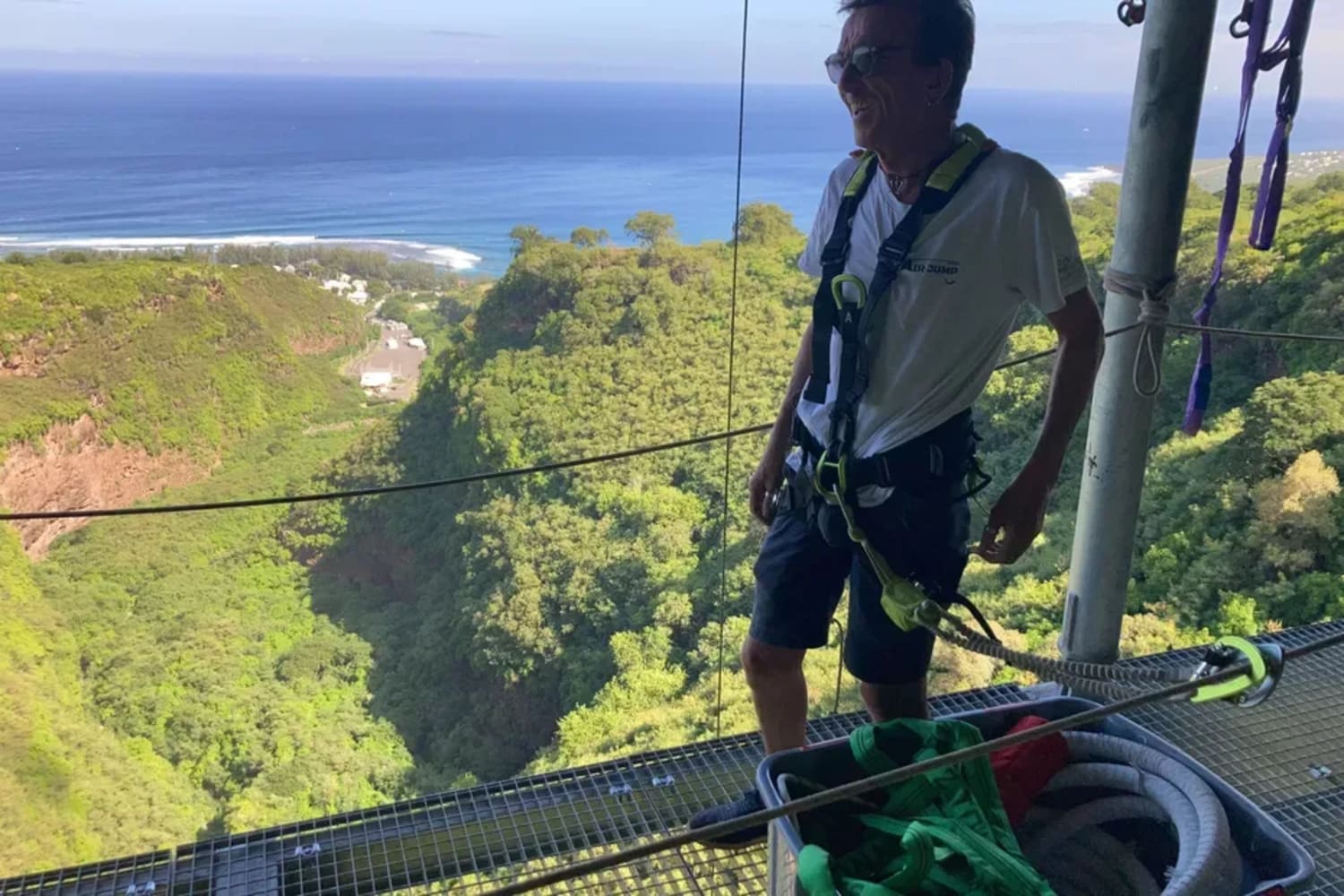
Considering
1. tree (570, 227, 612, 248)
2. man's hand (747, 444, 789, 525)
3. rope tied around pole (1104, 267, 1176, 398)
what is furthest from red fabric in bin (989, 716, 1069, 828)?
tree (570, 227, 612, 248)

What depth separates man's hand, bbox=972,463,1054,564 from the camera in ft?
4.20

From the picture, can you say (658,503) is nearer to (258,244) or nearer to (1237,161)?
(258,244)

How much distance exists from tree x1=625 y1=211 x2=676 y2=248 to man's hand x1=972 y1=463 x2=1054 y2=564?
13.7m

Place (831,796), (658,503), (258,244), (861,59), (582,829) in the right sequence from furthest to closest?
(258,244) → (658,503) → (582,829) → (861,59) → (831,796)

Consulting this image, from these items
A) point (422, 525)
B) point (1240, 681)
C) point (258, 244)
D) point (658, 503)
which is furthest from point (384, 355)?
point (1240, 681)

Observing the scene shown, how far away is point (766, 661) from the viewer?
4.76 feet

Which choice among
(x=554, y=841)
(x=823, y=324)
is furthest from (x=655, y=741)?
(x=823, y=324)

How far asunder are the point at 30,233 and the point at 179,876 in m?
17.7

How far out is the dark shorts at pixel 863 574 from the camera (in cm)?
130

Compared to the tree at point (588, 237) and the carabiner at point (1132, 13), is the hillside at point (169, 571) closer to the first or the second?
the tree at point (588, 237)

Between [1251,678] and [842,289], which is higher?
[842,289]

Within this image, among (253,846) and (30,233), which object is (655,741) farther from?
(30,233)

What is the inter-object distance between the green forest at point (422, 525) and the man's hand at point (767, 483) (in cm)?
607

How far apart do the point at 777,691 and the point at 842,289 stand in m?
0.58
